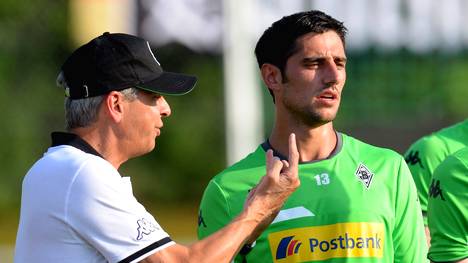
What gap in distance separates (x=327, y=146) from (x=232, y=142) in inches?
312

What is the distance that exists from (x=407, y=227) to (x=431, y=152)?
5.10ft

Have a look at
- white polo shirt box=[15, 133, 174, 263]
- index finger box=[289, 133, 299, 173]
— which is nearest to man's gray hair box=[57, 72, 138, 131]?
white polo shirt box=[15, 133, 174, 263]

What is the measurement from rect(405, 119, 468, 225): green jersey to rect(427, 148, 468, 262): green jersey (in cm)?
88

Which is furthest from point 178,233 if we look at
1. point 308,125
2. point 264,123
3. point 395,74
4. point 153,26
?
point 308,125

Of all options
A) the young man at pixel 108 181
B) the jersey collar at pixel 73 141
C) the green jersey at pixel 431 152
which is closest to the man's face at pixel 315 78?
the young man at pixel 108 181

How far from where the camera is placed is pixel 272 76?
5.48 metres

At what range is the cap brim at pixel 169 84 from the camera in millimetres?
4645

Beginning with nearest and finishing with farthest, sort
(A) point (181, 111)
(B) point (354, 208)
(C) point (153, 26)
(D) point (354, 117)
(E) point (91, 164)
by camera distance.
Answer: (E) point (91, 164) < (B) point (354, 208) < (C) point (153, 26) < (D) point (354, 117) < (A) point (181, 111)

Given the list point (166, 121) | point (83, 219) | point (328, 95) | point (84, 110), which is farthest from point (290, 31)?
point (166, 121)

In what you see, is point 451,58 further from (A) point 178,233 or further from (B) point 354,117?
(A) point 178,233

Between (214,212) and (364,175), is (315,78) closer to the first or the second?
(364,175)

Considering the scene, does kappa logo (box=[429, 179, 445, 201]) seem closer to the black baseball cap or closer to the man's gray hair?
the black baseball cap

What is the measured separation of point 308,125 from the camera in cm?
534

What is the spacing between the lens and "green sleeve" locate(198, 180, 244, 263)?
5195 millimetres
